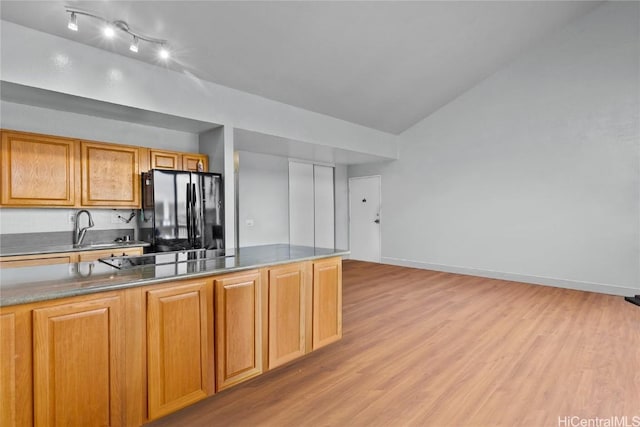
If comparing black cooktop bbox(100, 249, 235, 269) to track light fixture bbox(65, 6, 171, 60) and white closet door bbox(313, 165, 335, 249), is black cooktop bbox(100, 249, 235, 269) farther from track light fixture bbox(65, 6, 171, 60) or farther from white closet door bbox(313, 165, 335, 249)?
white closet door bbox(313, 165, 335, 249)

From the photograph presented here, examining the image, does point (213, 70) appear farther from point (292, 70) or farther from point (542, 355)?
point (542, 355)

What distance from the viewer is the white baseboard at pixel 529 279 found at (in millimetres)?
4440

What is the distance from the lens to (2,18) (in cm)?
254

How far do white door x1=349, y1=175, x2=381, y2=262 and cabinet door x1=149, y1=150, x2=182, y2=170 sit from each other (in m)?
4.39

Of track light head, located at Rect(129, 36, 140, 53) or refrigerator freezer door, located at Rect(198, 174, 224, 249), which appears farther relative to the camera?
refrigerator freezer door, located at Rect(198, 174, 224, 249)

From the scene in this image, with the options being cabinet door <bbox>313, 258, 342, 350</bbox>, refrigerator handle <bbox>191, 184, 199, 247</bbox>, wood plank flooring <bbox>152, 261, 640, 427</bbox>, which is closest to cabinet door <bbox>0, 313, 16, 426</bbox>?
wood plank flooring <bbox>152, 261, 640, 427</bbox>

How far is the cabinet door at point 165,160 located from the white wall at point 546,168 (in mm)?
4482

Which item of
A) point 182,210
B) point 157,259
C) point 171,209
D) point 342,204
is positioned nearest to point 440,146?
point 342,204

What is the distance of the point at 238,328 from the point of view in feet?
6.82

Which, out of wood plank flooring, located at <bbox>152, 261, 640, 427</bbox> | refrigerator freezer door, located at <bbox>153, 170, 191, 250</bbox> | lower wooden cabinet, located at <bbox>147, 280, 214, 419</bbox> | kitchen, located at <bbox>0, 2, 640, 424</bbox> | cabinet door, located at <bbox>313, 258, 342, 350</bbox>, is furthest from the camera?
refrigerator freezer door, located at <bbox>153, 170, 191, 250</bbox>

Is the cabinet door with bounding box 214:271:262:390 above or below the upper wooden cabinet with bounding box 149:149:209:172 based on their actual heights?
below

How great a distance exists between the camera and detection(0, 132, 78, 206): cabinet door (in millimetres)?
2961

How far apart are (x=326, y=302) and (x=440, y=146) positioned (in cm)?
462

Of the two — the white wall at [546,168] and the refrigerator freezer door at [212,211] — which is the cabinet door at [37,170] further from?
the white wall at [546,168]
